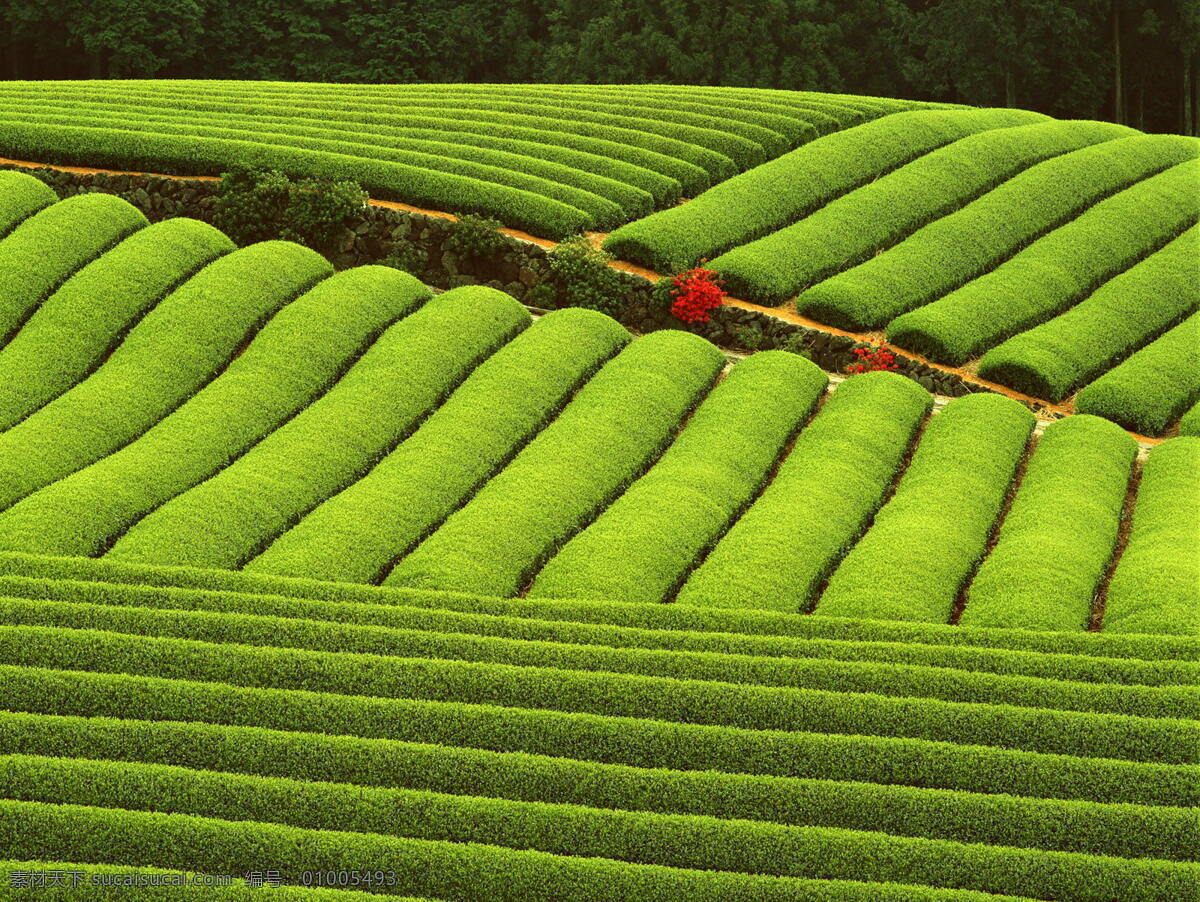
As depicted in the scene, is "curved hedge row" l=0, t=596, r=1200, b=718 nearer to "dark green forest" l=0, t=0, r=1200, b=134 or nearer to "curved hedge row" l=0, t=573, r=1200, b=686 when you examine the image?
"curved hedge row" l=0, t=573, r=1200, b=686

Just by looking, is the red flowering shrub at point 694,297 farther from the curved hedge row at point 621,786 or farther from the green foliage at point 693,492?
the curved hedge row at point 621,786

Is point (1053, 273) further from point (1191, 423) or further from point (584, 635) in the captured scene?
point (584, 635)

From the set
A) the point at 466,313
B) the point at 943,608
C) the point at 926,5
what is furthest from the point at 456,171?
the point at 926,5

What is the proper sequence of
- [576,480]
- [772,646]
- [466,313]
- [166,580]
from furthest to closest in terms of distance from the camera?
[466,313] < [576,480] < [166,580] < [772,646]

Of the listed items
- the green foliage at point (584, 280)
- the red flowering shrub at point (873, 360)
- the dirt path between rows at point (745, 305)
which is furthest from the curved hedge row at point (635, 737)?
the green foliage at point (584, 280)

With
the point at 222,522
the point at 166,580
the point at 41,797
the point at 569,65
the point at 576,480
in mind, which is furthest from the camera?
the point at 569,65

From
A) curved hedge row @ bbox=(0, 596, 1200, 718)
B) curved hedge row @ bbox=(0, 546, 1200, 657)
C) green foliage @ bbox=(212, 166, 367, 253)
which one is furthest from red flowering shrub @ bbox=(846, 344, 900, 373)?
green foliage @ bbox=(212, 166, 367, 253)

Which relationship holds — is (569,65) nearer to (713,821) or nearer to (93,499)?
(93,499)
